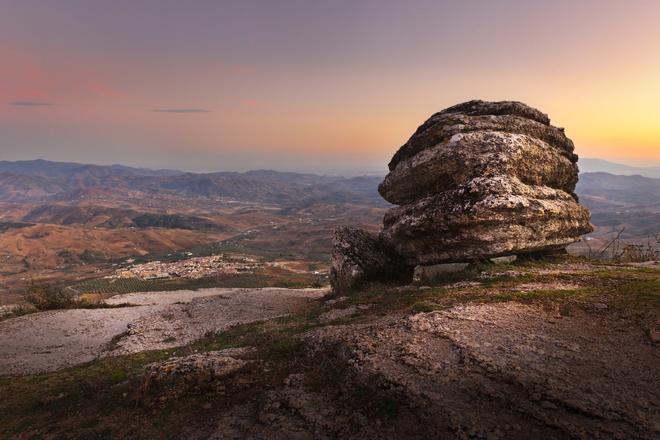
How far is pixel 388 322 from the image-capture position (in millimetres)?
12812

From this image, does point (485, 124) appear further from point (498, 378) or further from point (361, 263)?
point (498, 378)

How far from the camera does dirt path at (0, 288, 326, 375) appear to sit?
62.4ft

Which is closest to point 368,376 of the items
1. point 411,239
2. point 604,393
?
point 604,393

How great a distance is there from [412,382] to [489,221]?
14.1 m

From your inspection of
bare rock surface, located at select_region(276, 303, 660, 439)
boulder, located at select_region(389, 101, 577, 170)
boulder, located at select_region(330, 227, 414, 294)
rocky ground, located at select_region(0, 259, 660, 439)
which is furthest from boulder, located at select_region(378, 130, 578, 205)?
bare rock surface, located at select_region(276, 303, 660, 439)

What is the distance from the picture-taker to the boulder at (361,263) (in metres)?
26.1

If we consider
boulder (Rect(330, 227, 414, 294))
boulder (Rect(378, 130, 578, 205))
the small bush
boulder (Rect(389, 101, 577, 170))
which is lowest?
the small bush

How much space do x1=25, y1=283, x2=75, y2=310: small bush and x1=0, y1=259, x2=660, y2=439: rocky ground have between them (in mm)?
16046

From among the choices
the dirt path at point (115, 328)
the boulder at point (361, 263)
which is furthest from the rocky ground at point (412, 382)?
the boulder at point (361, 263)

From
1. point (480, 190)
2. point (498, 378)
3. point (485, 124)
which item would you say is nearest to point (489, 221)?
point (480, 190)

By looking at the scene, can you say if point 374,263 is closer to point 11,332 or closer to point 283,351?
point 283,351

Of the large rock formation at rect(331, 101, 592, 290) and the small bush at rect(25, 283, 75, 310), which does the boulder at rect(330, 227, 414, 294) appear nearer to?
the large rock formation at rect(331, 101, 592, 290)

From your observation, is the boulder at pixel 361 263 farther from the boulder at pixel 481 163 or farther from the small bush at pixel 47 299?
the small bush at pixel 47 299

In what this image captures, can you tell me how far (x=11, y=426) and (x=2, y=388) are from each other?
16.8 ft
